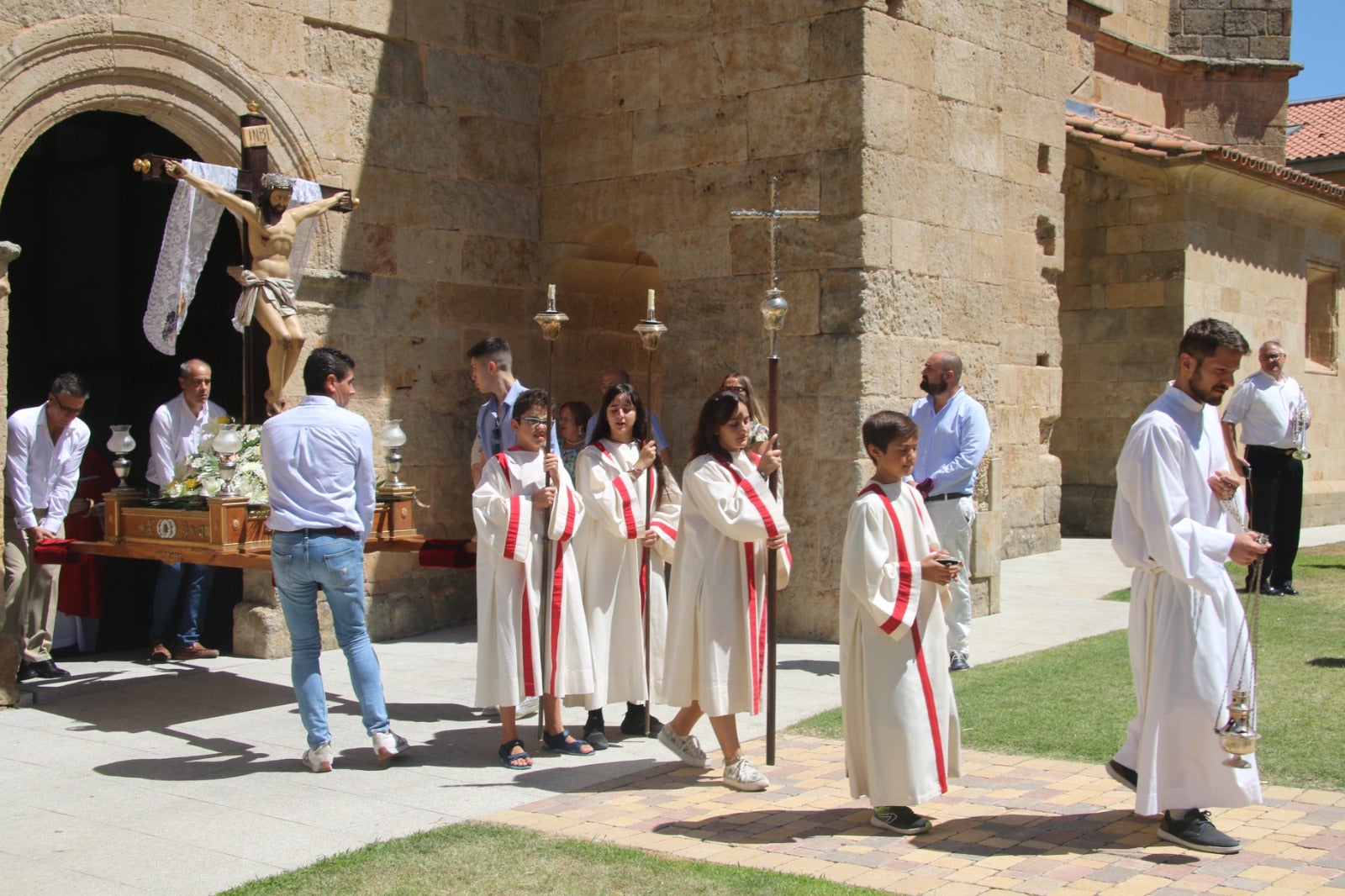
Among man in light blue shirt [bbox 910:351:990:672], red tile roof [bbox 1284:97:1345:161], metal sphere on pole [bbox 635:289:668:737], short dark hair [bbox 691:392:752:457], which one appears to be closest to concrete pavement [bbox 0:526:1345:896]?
metal sphere on pole [bbox 635:289:668:737]

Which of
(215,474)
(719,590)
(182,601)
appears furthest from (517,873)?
(182,601)

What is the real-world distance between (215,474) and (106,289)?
378 centimetres

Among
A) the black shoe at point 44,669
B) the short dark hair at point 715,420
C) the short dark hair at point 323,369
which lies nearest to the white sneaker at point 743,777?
the short dark hair at point 715,420

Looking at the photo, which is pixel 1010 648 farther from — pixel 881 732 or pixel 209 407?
pixel 209 407

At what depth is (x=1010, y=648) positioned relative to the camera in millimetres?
8617

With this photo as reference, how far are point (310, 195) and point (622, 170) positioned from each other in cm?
258

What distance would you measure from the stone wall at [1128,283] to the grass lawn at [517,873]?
11.4m

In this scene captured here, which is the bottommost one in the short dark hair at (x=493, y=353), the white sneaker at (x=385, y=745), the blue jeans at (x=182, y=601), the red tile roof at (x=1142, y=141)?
the white sneaker at (x=385, y=745)

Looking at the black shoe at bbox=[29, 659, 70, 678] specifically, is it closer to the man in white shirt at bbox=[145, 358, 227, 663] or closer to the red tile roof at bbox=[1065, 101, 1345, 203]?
the man in white shirt at bbox=[145, 358, 227, 663]

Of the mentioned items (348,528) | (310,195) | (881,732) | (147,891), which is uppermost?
(310,195)

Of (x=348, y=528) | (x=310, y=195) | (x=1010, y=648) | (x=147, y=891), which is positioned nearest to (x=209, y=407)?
(x=310, y=195)

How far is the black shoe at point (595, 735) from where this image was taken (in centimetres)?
643

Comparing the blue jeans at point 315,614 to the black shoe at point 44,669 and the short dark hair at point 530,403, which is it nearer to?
the short dark hair at point 530,403

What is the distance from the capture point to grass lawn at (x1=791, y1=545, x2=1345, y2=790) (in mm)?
6086
